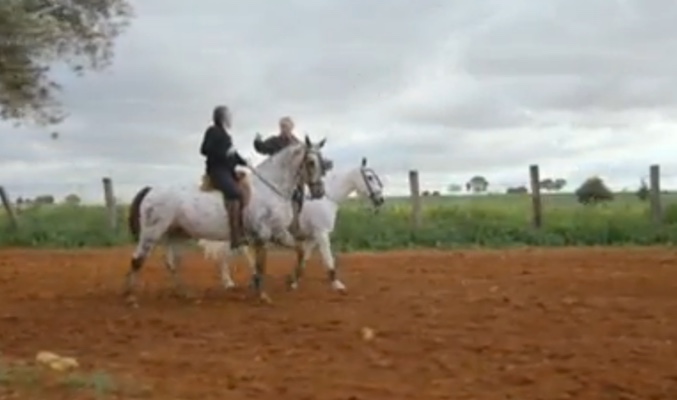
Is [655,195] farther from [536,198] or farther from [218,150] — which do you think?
[218,150]

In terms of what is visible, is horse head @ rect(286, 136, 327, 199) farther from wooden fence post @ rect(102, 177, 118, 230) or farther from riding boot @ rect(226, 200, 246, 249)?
wooden fence post @ rect(102, 177, 118, 230)

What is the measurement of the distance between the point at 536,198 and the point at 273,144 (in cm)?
1238

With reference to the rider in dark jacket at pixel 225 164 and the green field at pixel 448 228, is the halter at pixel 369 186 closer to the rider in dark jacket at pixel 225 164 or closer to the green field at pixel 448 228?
the rider in dark jacket at pixel 225 164

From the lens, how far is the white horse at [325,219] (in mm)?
17016

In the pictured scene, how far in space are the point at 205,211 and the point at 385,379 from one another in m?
6.13

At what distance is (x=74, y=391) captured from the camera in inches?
389

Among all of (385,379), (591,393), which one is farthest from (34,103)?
(591,393)

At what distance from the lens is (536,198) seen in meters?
28.3

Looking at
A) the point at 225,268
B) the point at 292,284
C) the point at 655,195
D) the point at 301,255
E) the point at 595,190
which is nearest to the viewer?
the point at 301,255

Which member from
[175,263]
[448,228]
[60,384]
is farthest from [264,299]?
[448,228]

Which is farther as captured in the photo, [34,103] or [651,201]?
[651,201]

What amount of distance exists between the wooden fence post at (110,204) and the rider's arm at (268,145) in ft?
43.9

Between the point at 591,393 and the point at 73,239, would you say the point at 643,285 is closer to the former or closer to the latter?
the point at 591,393

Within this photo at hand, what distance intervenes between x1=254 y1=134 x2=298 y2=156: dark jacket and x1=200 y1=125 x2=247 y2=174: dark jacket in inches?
40.3
